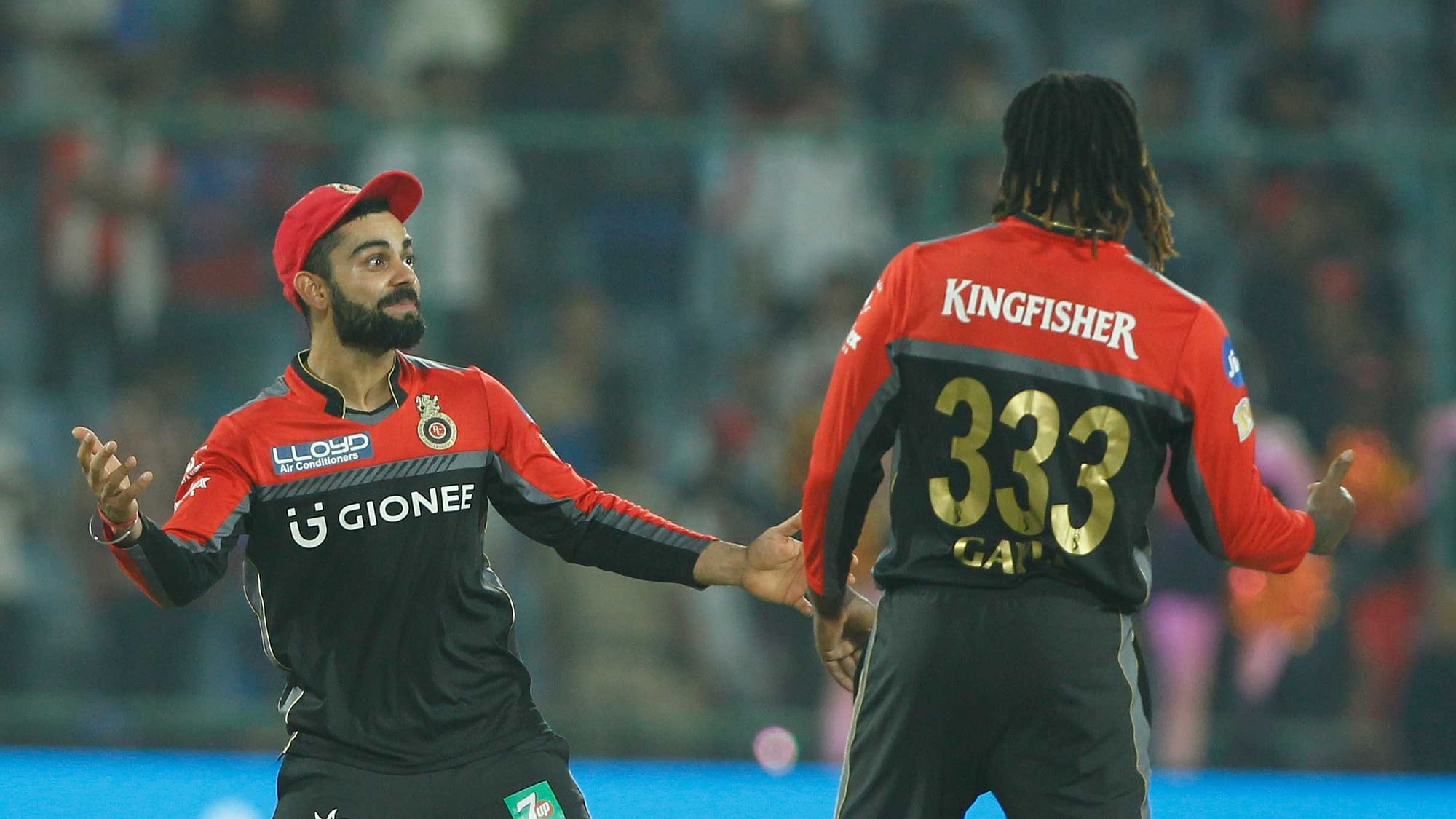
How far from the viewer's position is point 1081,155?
3703mm

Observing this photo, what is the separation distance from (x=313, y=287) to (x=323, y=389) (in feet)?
0.75

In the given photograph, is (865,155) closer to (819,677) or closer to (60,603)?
(819,677)

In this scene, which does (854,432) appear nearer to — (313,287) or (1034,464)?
(1034,464)

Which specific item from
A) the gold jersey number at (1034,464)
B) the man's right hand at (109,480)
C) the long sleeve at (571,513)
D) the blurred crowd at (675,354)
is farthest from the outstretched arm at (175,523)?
the blurred crowd at (675,354)

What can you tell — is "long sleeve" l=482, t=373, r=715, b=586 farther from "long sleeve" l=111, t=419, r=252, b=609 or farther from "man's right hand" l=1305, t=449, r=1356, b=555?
"man's right hand" l=1305, t=449, r=1356, b=555

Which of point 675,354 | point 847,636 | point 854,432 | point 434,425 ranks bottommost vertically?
point 847,636

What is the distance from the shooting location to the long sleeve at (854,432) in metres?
3.68

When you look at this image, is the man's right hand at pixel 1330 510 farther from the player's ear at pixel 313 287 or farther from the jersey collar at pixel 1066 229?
the player's ear at pixel 313 287

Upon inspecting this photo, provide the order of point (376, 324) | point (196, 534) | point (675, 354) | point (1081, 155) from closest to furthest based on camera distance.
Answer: point (1081, 155), point (196, 534), point (376, 324), point (675, 354)

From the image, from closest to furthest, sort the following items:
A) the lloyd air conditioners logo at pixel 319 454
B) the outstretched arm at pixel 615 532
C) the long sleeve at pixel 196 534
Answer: the long sleeve at pixel 196 534 → the lloyd air conditioners logo at pixel 319 454 → the outstretched arm at pixel 615 532

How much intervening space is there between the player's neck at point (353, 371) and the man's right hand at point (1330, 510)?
193 cm

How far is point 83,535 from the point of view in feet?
29.7

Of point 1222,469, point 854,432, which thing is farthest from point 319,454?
point 1222,469

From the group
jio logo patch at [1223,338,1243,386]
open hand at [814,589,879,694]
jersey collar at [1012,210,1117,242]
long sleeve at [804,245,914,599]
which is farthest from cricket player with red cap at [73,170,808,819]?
jio logo patch at [1223,338,1243,386]
